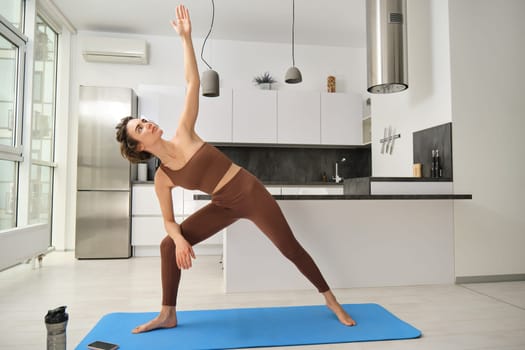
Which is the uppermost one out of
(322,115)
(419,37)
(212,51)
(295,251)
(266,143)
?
(212,51)

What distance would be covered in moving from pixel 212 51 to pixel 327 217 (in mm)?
3484

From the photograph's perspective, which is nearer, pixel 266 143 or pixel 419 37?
pixel 419 37

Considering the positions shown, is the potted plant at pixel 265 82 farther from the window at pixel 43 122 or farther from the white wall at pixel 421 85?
the window at pixel 43 122

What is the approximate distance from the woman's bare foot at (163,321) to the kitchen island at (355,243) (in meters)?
0.80

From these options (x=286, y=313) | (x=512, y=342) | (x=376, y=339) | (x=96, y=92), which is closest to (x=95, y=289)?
(x=286, y=313)

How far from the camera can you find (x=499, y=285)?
3.10 m

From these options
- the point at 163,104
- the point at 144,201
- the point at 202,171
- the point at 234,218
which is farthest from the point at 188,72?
the point at 163,104

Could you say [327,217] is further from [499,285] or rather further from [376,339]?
[499,285]

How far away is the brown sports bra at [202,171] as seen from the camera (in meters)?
2.02

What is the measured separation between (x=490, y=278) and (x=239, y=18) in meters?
3.99

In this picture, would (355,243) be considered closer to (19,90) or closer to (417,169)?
(417,169)

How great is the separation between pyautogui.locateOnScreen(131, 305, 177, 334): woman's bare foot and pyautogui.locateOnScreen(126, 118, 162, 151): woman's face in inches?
37.3

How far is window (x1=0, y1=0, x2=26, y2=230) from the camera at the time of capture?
362 centimetres

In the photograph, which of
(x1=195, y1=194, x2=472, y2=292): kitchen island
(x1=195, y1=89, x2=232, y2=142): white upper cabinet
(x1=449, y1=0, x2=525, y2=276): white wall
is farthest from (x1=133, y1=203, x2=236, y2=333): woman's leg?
(x1=195, y1=89, x2=232, y2=142): white upper cabinet
